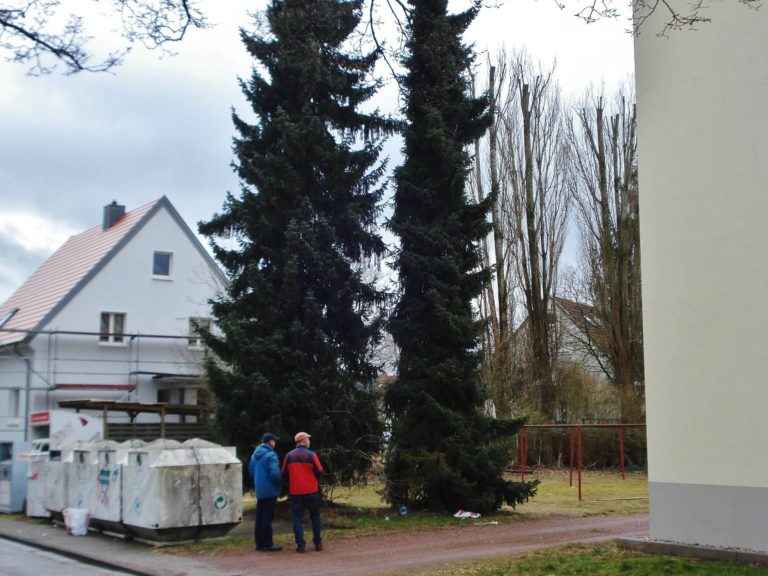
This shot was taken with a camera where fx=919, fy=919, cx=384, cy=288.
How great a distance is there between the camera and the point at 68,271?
121 ft

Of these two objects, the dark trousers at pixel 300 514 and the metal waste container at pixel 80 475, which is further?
the metal waste container at pixel 80 475

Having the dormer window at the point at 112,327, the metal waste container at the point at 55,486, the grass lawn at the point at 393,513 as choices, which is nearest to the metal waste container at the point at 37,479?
the metal waste container at the point at 55,486

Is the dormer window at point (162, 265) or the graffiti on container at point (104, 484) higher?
the dormer window at point (162, 265)

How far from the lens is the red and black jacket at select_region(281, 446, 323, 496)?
13117mm

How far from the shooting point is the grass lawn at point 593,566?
958cm

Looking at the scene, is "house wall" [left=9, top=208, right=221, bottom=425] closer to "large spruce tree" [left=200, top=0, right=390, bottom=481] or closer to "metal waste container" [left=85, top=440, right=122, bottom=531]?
"large spruce tree" [left=200, top=0, right=390, bottom=481]

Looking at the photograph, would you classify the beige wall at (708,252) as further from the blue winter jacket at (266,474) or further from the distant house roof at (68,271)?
the distant house roof at (68,271)

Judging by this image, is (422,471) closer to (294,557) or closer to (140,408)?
(294,557)

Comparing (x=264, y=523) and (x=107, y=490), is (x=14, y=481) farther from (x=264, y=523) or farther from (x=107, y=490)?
(x=264, y=523)

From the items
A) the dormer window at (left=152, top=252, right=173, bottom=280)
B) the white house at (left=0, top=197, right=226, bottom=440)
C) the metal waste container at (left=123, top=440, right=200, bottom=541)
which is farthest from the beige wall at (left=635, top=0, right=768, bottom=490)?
the dormer window at (left=152, top=252, right=173, bottom=280)

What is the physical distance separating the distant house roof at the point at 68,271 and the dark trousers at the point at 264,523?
20.7 m

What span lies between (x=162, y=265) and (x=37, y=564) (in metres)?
25.1

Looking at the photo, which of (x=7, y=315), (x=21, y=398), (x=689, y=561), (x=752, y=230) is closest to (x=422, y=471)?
(x=689, y=561)

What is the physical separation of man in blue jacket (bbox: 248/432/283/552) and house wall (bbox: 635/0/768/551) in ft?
17.4
